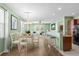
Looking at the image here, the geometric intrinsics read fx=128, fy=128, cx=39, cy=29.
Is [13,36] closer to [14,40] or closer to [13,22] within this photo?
[14,40]

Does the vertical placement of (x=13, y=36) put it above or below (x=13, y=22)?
below

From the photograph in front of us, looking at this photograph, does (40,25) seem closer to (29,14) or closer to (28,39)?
(29,14)

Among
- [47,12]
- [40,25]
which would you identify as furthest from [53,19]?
[40,25]

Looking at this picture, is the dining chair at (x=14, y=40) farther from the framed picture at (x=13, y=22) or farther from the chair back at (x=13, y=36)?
the framed picture at (x=13, y=22)

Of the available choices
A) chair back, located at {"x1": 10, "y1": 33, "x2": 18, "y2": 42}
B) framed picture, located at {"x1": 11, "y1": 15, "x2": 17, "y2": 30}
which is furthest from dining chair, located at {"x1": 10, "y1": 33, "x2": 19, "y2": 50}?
framed picture, located at {"x1": 11, "y1": 15, "x2": 17, "y2": 30}

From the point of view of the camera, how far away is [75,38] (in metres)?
6.73

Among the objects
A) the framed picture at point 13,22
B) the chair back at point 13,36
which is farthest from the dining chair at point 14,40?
the framed picture at point 13,22

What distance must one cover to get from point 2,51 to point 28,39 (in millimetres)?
1528

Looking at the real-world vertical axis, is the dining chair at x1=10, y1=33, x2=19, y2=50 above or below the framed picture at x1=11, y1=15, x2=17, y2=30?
below

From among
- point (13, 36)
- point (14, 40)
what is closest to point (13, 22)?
point (13, 36)

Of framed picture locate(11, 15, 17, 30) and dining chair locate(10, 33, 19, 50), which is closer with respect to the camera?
dining chair locate(10, 33, 19, 50)

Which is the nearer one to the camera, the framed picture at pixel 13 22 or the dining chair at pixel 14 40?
the dining chair at pixel 14 40

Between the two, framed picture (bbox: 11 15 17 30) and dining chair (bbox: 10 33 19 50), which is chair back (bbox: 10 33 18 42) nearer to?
dining chair (bbox: 10 33 19 50)

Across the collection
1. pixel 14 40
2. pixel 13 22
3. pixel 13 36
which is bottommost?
pixel 14 40
